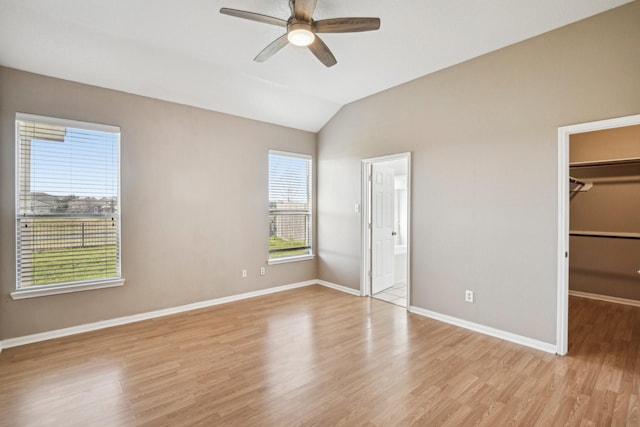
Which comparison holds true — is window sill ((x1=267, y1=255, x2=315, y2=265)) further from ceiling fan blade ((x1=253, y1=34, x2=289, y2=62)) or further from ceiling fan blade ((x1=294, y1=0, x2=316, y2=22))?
ceiling fan blade ((x1=294, y1=0, x2=316, y2=22))

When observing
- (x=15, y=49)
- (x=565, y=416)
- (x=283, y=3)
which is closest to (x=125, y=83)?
(x=15, y=49)

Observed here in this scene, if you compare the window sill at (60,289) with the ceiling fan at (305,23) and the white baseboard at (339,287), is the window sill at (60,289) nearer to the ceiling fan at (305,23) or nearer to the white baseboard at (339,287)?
the white baseboard at (339,287)

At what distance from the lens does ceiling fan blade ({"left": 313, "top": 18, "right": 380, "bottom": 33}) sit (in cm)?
224

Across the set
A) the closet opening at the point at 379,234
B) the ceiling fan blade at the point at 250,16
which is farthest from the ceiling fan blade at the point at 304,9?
the closet opening at the point at 379,234

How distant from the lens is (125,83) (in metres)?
3.51

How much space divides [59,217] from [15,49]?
64.1 inches

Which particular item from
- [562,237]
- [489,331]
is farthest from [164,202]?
Result: [562,237]

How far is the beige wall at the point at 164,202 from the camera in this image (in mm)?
3090

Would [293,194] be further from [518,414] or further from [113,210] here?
[518,414]

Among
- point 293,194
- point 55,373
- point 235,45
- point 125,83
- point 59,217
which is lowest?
point 55,373

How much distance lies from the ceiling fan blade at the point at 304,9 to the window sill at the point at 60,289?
340 cm

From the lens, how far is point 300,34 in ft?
7.64

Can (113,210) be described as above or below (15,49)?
below

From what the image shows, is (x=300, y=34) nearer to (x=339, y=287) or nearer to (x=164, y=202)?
(x=164, y=202)
